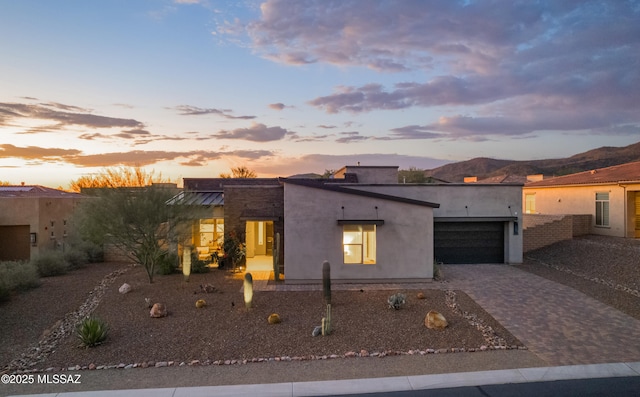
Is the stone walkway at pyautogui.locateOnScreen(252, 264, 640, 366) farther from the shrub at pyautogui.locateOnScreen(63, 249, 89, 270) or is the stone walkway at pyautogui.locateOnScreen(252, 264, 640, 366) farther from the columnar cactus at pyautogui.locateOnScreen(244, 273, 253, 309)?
the shrub at pyautogui.locateOnScreen(63, 249, 89, 270)

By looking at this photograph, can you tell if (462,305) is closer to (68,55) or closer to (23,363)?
(23,363)

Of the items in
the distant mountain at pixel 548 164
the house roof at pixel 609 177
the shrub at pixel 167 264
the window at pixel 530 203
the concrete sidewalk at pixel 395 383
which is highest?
the distant mountain at pixel 548 164

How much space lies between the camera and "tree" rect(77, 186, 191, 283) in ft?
46.0

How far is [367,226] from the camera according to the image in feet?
49.4

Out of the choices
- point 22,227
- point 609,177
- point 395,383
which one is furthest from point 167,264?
point 609,177

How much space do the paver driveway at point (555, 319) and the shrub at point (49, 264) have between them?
51.7 feet

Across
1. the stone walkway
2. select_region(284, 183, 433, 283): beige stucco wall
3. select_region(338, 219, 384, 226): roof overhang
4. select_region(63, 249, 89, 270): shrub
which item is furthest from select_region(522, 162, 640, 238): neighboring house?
select_region(63, 249, 89, 270): shrub

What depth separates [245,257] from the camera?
1716 centimetres

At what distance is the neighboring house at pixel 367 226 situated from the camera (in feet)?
48.1

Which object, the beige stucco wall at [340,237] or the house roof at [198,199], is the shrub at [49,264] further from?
the beige stucco wall at [340,237]

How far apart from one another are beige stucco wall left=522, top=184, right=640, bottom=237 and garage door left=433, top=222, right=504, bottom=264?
316 inches

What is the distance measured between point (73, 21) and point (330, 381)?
15.1m

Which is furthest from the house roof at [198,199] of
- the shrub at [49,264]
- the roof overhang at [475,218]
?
the roof overhang at [475,218]

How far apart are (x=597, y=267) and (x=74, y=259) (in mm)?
→ 23208
